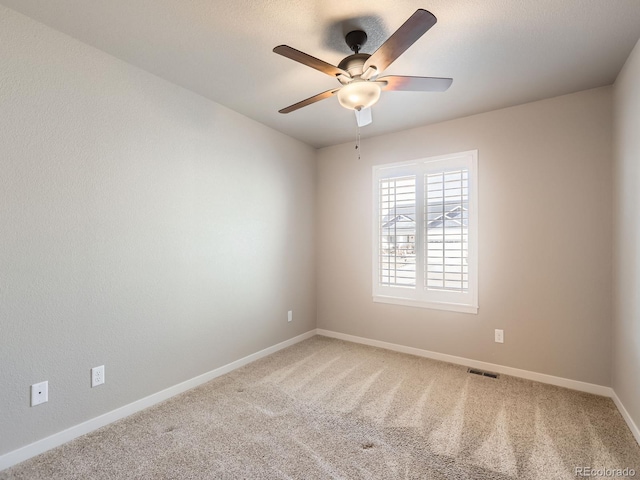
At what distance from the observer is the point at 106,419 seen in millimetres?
2119

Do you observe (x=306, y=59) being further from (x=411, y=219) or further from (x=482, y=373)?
(x=482, y=373)

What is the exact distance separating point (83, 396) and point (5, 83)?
189cm

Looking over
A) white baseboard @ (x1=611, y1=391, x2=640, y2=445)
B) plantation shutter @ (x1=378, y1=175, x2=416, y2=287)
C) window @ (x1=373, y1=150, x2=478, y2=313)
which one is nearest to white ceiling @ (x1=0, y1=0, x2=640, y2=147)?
window @ (x1=373, y1=150, x2=478, y2=313)

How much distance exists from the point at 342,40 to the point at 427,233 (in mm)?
2054

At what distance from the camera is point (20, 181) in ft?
5.83

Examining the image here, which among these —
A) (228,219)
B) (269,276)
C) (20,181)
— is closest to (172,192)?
(228,219)

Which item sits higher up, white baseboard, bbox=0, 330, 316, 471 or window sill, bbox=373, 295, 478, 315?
window sill, bbox=373, 295, 478, 315

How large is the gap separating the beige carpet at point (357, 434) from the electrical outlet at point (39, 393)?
1.00 ft

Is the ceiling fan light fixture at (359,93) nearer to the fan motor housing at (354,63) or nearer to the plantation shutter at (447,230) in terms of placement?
the fan motor housing at (354,63)

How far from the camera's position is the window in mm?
3133

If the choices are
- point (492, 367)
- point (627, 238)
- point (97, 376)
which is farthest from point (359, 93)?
point (492, 367)

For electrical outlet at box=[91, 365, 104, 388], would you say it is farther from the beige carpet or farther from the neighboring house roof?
the neighboring house roof

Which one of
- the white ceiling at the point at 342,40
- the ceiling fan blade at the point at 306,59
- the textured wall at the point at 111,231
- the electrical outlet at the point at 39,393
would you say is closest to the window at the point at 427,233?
the white ceiling at the point at 342,40

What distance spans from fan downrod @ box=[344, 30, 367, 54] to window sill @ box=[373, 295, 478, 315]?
247cm
